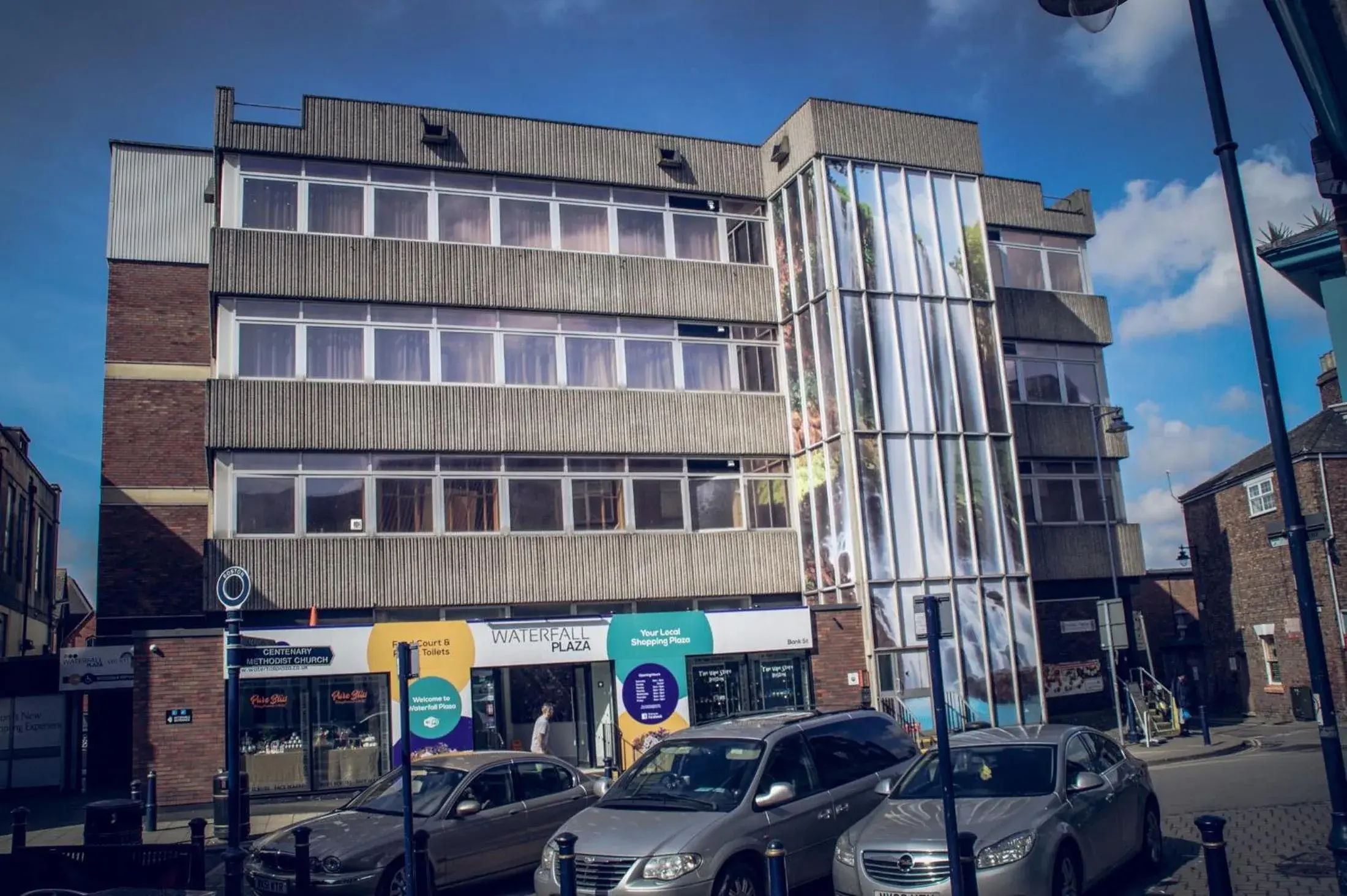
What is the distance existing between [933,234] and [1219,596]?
53.1ft

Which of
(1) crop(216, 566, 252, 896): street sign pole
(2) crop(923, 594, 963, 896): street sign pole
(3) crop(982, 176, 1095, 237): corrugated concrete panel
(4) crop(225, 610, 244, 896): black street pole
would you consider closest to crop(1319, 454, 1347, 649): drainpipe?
(3) crop(982, 176, 1095, 237): corrugated concrete panel

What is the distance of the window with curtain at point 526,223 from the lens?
Result: 988 inches

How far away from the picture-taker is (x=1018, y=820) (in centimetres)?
909

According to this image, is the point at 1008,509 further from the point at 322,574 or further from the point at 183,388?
the point at 183,388

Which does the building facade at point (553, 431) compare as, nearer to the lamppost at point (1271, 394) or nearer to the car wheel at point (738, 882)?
the car wheel at point (738, 882)

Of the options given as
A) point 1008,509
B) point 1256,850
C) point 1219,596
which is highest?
point 1008,509

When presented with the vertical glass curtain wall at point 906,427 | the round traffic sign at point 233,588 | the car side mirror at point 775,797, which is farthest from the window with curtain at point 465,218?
the car side mirror at point 775,797

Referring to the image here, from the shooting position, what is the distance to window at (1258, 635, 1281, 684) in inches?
1228

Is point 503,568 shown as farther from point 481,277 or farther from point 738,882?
point 738,882

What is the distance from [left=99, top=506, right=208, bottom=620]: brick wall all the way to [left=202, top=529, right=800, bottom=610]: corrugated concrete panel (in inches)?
177

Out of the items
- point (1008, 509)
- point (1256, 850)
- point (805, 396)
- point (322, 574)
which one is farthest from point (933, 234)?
point (1256, 850)

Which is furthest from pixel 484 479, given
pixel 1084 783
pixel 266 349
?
pixel 1084 783

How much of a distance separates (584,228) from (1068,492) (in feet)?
49.0

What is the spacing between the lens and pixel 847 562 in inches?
952
